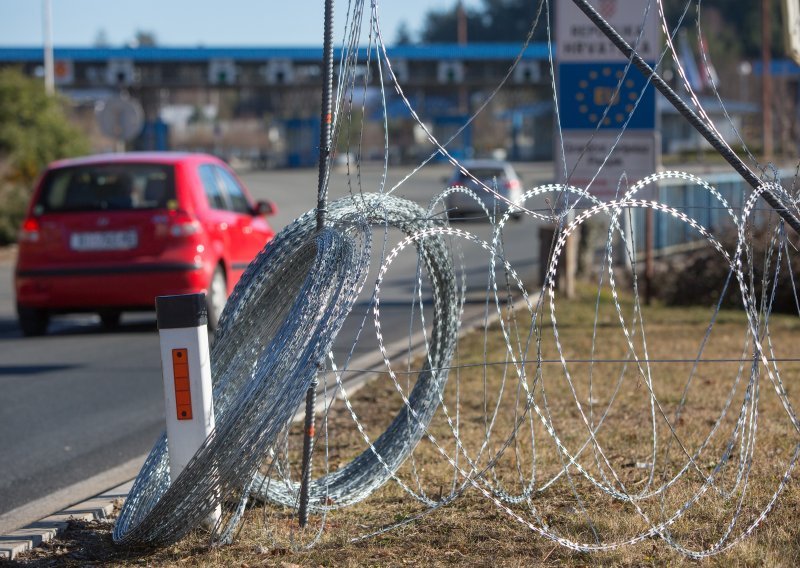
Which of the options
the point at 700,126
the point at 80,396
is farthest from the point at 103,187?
the point at 700,126

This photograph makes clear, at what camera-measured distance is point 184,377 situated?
13.8ft

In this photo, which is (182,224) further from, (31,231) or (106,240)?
(31,231)

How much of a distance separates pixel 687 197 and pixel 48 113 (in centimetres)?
1358

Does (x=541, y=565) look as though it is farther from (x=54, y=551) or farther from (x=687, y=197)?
(x=687, y=197)

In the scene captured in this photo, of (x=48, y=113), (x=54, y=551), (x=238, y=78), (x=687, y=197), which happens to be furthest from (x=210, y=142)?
(x=54, y=551)

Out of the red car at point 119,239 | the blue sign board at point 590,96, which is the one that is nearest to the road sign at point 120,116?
the red car at point 119,239

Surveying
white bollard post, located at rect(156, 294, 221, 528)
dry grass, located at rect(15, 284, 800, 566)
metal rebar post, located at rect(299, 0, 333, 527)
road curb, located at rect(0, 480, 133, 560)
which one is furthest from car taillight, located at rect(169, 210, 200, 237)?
white bollard post, located at rect(156, 294, 221, 528)

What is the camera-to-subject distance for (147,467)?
438cm

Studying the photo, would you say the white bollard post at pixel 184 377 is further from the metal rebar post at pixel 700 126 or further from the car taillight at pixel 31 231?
the car taillight at pixel 31 231

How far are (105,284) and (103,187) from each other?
37.7 inches

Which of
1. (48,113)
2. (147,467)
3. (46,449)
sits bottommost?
(46,449)

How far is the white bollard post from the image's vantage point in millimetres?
4184

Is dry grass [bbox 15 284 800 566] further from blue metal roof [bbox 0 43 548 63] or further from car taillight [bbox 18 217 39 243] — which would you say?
blue metal roof [bbox 0 43 548 63]

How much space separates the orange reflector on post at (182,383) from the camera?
4.19 metres
